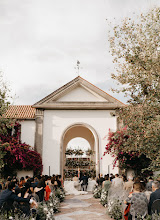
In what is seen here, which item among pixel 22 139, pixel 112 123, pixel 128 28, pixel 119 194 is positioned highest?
pixel 128 28

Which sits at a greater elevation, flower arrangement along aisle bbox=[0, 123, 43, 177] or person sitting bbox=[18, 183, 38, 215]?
flower arrangement along aisle bbox=[0, 123, 43, 177]

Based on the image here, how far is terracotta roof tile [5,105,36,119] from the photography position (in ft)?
67.8

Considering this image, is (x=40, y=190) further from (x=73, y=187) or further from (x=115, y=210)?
(x=73, y=187)

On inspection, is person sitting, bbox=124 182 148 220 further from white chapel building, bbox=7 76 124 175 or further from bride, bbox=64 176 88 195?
white chapel building, bbox=7 76 124 175

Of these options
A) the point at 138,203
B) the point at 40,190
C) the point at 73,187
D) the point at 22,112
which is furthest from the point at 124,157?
the point at 138,203

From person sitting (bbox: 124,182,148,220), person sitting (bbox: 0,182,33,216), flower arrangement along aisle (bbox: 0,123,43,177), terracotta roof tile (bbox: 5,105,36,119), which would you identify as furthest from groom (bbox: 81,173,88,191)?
person sitting (bbox: 124,182,148,220)

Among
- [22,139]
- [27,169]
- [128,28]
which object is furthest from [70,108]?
[128,28]

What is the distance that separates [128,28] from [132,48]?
40.8 inches

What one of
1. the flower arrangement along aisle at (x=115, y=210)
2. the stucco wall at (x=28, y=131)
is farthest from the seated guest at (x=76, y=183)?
the flower arrangement along aisle at (x=115, y=210)

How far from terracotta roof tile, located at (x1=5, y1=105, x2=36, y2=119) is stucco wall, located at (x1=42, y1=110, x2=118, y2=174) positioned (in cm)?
134

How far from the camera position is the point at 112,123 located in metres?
21.1

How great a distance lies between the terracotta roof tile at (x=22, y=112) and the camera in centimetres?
2066

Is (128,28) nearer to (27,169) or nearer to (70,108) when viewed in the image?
(70,108)

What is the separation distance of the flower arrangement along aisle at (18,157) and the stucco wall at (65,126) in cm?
97
